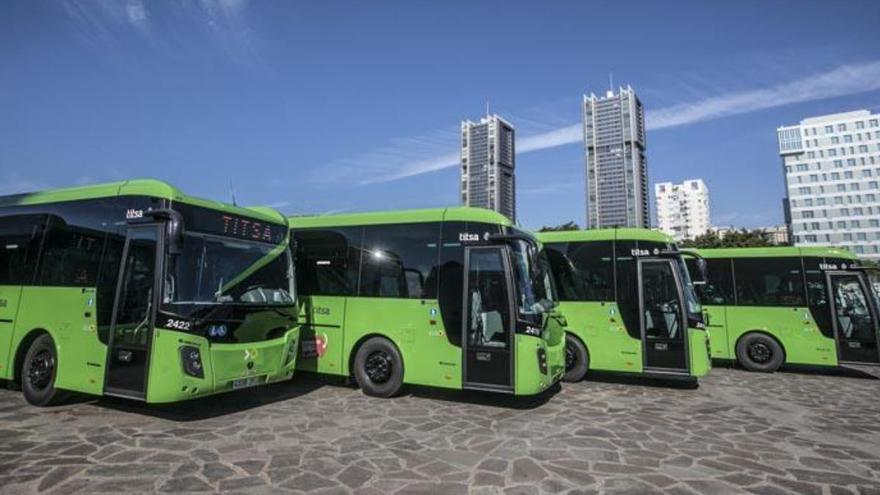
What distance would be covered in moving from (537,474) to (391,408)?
139 inches

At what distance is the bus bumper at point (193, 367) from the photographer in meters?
6.74

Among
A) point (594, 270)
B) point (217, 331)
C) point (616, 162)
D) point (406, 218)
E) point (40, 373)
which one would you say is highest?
point (616, 162)

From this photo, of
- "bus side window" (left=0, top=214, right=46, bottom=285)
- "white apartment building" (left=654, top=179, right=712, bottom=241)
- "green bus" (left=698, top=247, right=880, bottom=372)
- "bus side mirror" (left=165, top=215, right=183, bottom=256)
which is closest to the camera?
"bus side mirror" (left=165, top=215, right=183, bottom=256)

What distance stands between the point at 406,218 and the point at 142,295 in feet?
14.5

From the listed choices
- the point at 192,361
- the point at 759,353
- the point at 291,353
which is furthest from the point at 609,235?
the point at 192,361

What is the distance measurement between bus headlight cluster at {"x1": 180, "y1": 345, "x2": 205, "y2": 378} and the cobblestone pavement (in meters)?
0.78

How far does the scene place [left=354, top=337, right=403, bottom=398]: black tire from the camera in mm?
9250

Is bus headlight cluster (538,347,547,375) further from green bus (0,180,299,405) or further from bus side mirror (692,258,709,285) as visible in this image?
bus side mirror (692,258,709,285)

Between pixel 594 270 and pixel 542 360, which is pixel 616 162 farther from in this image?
pixel 542 360

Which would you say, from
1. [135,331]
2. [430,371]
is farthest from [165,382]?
[430,371]

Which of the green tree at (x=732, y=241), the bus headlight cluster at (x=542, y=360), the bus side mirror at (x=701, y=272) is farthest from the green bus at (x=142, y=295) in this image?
the green tree at (x=732, y=241)

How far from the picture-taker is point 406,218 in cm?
965

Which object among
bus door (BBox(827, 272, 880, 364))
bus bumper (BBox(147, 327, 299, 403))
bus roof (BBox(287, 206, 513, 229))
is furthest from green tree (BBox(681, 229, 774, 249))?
bus bumper (BBox(147, 327, 299, 403))

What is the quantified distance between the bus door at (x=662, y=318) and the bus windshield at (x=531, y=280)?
8.18 feet
